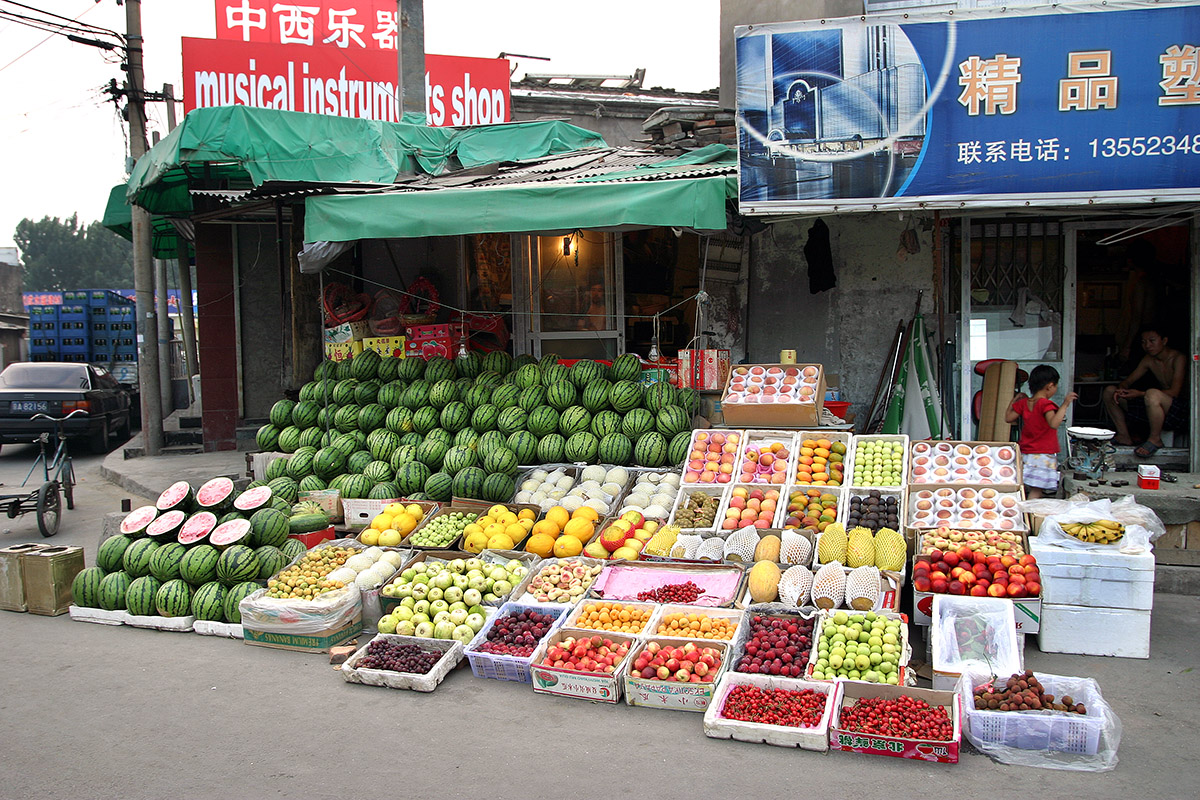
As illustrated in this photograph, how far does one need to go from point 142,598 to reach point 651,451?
14.3ft

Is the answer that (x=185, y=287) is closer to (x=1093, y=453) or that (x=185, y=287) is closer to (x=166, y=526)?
(x=166, y=526)

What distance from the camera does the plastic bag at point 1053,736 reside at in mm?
4078

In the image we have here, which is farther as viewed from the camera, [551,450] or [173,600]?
[551,450]

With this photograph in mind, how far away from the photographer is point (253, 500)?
6.89 metres

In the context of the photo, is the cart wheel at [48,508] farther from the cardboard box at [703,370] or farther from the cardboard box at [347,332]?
the cardboard box at [703,370]

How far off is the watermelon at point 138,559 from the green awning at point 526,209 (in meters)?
3.45

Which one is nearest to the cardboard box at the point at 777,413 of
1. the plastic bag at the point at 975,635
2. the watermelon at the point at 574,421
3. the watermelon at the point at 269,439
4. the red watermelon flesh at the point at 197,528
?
the watermelon at the point at 574,421

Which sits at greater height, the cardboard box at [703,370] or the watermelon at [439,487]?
the cardboard box at [703,370]

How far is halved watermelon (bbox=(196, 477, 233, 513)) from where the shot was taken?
22.4 feet

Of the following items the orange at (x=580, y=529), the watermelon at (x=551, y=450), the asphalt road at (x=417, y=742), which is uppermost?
A: the watermelon at (x=551, y=450)

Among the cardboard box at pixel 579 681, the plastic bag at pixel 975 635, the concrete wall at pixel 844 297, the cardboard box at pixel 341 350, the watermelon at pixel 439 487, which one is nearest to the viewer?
the plastic bag at pixel 975 635

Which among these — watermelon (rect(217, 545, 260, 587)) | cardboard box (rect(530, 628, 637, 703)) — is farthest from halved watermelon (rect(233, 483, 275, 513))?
cardboard box (rect(530, 628, 637, 703))

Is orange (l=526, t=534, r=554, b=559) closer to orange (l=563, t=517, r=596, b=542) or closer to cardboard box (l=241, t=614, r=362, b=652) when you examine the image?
orange (l=563, t=517, r=596, b=542)

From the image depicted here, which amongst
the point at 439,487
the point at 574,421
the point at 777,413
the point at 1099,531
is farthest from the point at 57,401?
the point at 1099,531
